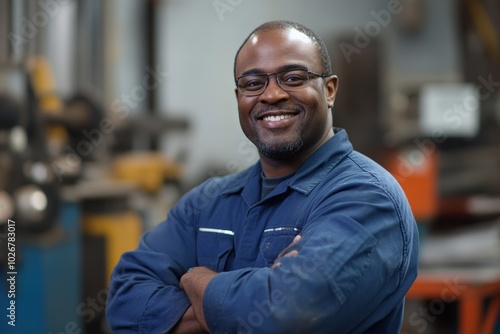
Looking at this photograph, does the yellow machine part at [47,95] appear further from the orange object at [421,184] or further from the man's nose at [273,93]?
the man's nose at [273,93]

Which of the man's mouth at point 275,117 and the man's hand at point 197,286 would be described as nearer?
the man's hand at point 197,286

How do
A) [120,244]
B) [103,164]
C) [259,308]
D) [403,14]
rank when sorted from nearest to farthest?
[259,308]
[120,244]
[103,164]
[403,14]

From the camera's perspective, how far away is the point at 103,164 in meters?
5.33

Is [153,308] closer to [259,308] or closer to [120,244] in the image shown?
[259,308]

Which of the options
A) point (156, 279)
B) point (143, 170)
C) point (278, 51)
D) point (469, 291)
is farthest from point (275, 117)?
point (143, 170)

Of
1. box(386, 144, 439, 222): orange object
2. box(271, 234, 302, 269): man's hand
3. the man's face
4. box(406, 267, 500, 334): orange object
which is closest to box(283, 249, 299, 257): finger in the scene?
box(271, 234, 302, 269): man's hand

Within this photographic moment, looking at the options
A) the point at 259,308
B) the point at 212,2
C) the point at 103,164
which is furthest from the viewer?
the point at 212,2

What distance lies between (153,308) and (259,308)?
1.30ft

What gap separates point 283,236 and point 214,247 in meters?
0.26

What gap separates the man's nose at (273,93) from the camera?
1863 mm

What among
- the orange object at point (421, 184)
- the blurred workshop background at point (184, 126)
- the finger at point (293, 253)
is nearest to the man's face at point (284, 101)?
→ the finger at point (293, 253)

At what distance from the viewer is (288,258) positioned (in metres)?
1.65

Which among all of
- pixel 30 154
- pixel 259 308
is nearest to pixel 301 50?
pixel 259 308

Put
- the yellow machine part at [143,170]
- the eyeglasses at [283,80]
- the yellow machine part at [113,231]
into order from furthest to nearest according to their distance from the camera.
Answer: the yellow machine part at [143,170] < the yellow machine part at [113,231] < the eyeglasses at [283,80]
